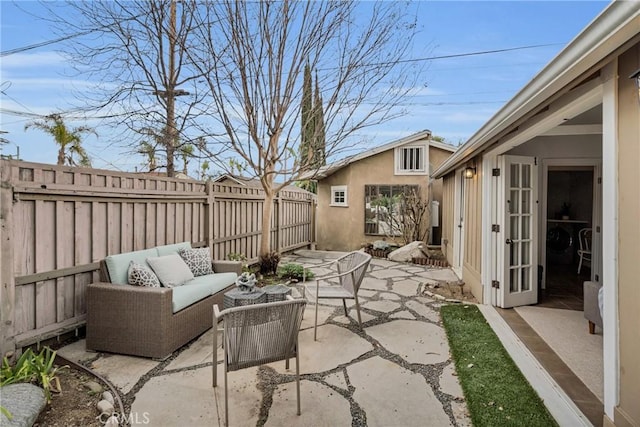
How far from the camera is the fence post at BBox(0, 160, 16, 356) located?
9.35 feet

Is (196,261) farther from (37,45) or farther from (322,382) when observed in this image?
(37,45)

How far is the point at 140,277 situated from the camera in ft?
11.2

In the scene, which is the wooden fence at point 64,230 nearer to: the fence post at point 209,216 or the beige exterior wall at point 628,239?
the fence post at point 209,216

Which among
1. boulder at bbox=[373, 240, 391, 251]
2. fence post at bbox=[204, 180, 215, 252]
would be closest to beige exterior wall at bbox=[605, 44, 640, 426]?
fence post at bbox=[204, 180, 215, 252]

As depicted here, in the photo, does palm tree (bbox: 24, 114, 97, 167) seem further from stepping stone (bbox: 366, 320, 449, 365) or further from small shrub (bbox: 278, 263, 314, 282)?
stepping stone (bbox: 366, 320, 449, 365)

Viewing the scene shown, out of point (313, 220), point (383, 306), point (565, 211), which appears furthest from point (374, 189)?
point (383, 306)

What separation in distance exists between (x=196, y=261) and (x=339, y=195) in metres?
7.58

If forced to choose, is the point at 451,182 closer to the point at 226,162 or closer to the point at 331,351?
the point at 226,162

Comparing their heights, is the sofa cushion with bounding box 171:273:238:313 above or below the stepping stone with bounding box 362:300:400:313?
above

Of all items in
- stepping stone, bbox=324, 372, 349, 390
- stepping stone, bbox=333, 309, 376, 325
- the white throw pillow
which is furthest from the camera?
stepping stone, bbox=333, 309, 376, 325

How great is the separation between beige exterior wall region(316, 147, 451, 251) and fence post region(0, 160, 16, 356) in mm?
9115

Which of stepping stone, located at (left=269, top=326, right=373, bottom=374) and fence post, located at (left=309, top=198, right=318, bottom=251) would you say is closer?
stepping stone, located at (left=269, top=326, right=373, bottom=374)

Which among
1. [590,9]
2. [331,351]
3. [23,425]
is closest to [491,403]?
[331,351]

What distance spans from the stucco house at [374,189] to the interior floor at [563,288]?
3.80 meters
